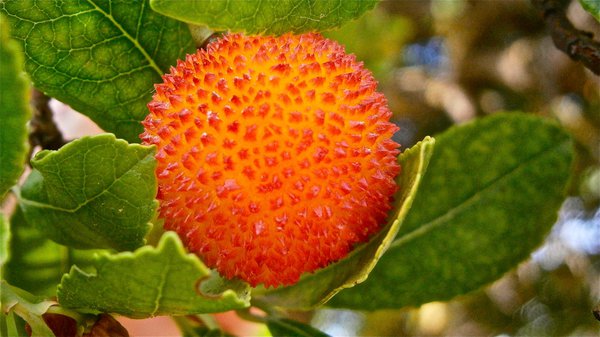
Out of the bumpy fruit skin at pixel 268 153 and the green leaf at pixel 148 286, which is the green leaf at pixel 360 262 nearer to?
the bumpy fruit skin at pixel 268 153

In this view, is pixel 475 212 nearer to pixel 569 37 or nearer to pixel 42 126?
pixel 569 37

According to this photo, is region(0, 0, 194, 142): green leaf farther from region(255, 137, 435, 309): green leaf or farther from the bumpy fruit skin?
region(255, 137, 435, 309): green leaf

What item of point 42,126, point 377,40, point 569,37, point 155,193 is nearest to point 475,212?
point 569,37

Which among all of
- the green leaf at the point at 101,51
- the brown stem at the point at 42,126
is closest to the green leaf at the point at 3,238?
the green leaf at the point at 101,51

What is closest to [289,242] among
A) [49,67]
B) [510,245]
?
[49,67]

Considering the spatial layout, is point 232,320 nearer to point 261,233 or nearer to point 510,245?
point 510,245
